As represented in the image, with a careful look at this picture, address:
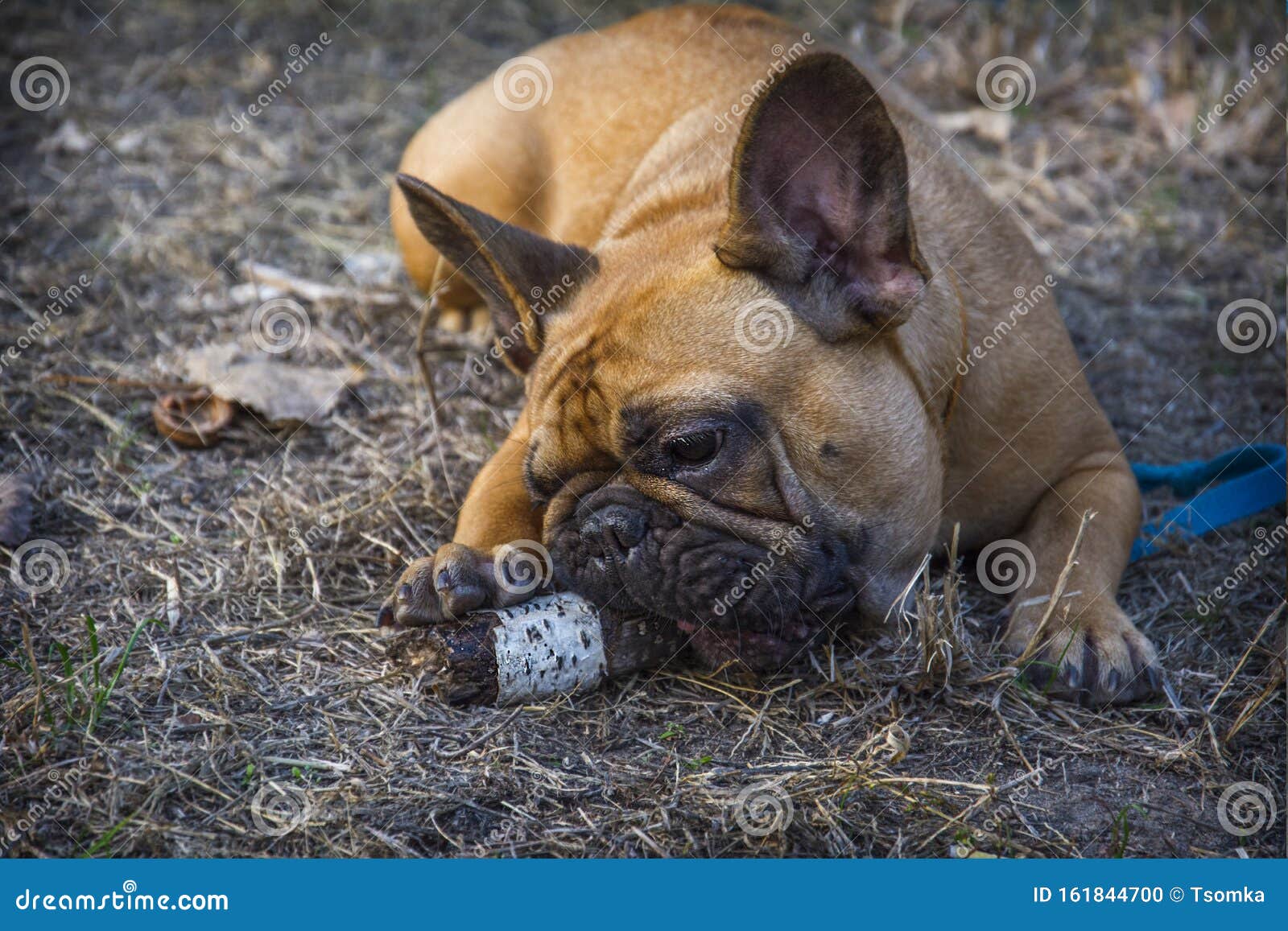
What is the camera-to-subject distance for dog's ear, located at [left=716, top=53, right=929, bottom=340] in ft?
9.61

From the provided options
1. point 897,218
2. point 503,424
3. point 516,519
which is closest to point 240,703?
point 516,519

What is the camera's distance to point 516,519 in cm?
373

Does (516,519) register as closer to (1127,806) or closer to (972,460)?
(972,460)

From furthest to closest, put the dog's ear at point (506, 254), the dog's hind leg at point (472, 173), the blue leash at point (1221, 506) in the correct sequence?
the dog's hind leg at point (472, 173)
the blue leash at point (1221, 506)
the dog's ear at point (506, 254)
